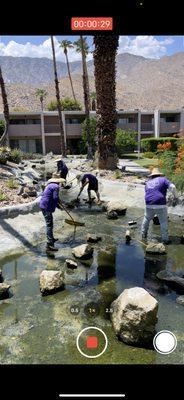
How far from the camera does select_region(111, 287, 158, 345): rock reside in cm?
457

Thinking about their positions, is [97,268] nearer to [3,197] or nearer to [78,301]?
[78,301]

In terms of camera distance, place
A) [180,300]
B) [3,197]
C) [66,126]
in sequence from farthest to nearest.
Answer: [66,126] → [3,197] → [180,300]

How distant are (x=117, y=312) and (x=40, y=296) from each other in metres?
1.64

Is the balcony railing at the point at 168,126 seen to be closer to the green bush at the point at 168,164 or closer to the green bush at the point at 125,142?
the green bush at the point at 125,142

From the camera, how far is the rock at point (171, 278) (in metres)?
6.58

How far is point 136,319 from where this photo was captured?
4641mm

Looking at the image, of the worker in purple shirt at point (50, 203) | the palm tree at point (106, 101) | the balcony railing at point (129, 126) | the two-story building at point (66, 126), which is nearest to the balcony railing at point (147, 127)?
the two-story building at point (66, 126)

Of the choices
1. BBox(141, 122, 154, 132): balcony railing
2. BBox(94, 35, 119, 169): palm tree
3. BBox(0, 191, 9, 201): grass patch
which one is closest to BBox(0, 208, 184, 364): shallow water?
BBox(0, 191, 9, 201): grass patch

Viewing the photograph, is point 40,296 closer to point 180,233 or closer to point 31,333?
point 31,333

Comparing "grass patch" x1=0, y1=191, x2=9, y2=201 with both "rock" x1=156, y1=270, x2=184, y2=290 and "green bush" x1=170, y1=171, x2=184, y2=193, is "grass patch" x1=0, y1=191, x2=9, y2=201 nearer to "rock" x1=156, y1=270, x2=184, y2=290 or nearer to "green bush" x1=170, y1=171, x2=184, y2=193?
"green bush" x1=170, y1=171, x2=184, y2=193

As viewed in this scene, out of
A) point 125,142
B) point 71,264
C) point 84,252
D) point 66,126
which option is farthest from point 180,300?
point 66,126
